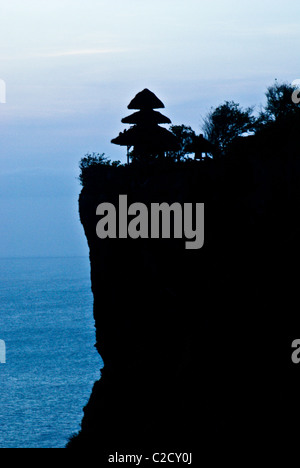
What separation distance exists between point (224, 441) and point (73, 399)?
91.1 m

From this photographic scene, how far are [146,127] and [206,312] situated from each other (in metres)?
10.7

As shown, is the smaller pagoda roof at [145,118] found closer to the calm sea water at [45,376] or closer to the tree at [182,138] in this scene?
the tree at [182,138]

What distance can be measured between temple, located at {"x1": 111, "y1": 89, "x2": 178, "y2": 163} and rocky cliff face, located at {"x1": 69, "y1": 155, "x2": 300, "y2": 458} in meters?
1.41

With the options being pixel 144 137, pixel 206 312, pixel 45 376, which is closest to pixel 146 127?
pixel 144 137

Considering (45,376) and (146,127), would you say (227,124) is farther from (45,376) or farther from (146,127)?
(45,376)

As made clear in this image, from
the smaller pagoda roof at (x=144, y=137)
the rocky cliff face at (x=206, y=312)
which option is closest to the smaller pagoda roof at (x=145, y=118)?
the smaller pagoda roof at (x=144, y=137)

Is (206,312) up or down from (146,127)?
down

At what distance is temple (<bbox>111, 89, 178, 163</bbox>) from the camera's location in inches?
1384

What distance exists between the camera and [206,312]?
29.6 metres

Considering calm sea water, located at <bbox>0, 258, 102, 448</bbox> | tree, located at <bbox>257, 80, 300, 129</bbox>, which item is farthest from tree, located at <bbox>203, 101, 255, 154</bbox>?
calm sea water, located at <bbox>0, 258, 102, 448</bbox>

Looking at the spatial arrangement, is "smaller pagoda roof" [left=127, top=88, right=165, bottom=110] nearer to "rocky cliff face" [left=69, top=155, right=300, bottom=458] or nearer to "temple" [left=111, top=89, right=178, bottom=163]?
"temple" [left=111, top=89, right=178, bottom=163]

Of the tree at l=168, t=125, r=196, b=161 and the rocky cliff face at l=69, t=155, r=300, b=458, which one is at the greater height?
the tree at l=168, t=125, r=196, b=161

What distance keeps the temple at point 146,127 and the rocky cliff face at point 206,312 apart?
1.41 meters

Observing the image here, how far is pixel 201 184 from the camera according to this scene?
100ft
